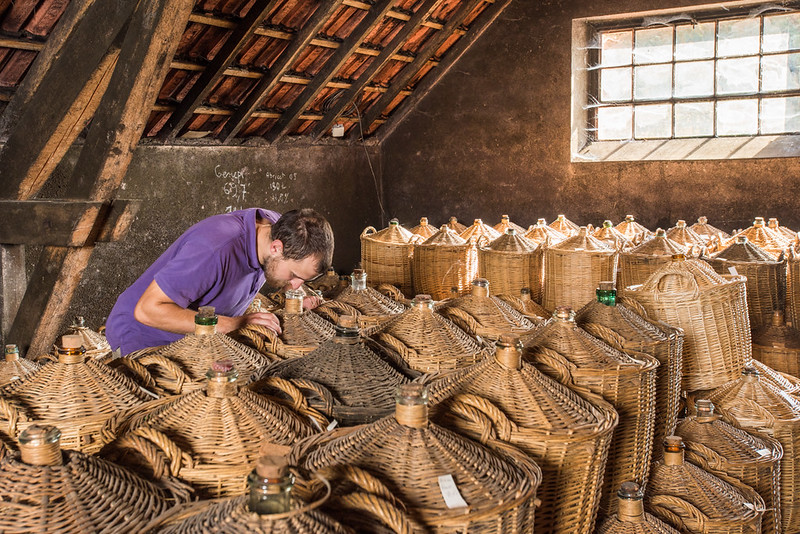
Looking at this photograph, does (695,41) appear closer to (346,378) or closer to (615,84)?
(615,84)

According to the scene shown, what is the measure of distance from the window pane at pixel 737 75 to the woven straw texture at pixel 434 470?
6.41m

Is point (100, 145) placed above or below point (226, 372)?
above

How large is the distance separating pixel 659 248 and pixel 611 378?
237 centimetres

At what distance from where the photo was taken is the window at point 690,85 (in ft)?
21.8

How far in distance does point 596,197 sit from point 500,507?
6427 mm

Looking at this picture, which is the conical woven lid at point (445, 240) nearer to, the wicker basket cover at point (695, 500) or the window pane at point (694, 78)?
the wicker basket cover at point (695, 500)

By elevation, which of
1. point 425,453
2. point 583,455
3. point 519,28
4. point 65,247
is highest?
point 519,28

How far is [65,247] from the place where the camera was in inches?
130

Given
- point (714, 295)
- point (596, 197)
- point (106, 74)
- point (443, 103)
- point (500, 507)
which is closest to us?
point (500, 507)

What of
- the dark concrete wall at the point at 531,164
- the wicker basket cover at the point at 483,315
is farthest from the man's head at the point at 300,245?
the dark concrete wall at the point at 531,164

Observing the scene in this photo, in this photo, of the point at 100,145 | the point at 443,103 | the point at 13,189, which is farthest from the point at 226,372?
the point at 443,103

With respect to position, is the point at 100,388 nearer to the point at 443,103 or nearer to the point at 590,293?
the point at 590,293

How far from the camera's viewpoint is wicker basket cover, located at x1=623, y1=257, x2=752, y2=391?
303cm

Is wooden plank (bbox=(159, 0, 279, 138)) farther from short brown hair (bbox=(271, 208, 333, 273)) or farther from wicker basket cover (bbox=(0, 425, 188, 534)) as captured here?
wicker basket cover (bbox=(0, 425, 188, 534))
